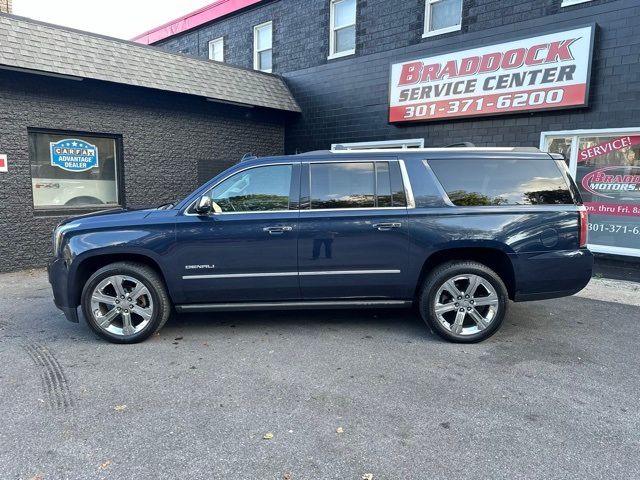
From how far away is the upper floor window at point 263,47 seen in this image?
40.9 feet

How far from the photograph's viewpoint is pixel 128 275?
4426 millimetres

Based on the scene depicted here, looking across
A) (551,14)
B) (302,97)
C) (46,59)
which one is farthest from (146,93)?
(551,14)

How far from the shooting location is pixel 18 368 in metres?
3.92

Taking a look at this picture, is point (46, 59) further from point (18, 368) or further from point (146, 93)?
point (18, 368)

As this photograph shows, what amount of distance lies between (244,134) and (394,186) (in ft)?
23.6

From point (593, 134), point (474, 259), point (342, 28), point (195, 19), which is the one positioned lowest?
point (474, 259)

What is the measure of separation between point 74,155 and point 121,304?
17.7 feet

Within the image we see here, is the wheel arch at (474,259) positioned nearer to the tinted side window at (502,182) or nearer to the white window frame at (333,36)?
the tinted side window at (502,182)

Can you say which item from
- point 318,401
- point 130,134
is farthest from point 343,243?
point 130,134

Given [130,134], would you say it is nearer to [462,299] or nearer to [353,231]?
[353,231]

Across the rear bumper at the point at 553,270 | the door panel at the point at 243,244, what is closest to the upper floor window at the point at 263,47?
the door panel at the point at 243,244

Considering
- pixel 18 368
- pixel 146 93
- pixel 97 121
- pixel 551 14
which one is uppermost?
pixel 551 14

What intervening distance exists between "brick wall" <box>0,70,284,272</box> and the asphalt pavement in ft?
11.3

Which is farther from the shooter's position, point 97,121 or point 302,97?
Result: point 302,97
